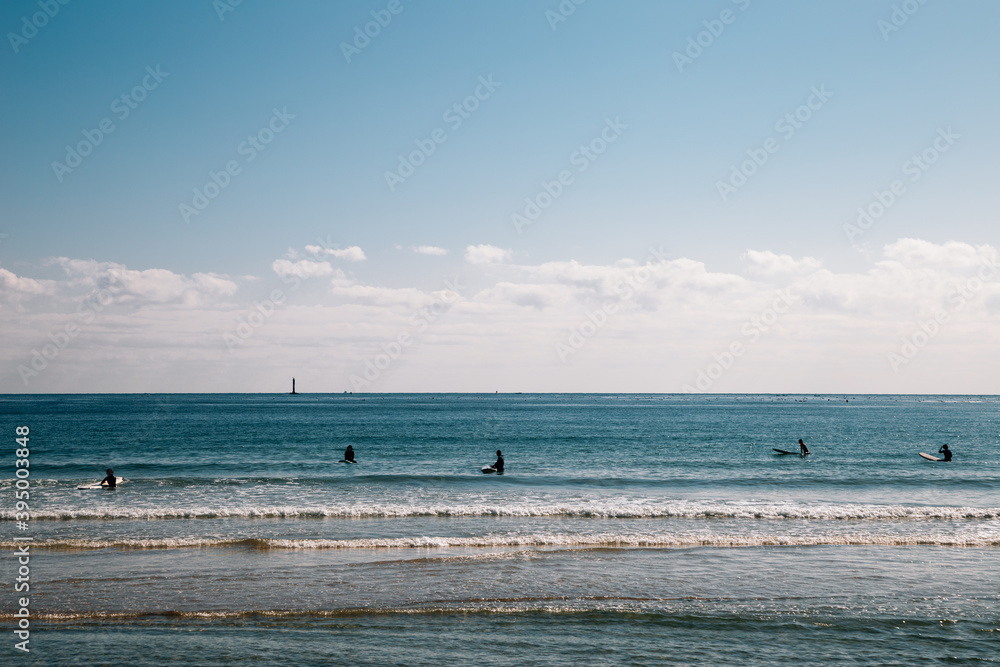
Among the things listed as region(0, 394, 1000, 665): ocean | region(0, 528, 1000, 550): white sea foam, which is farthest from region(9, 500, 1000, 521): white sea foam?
region(0, 528, 1000, 550): white sea foam

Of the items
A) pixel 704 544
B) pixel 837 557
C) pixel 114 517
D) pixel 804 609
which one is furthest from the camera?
pixel 114 517

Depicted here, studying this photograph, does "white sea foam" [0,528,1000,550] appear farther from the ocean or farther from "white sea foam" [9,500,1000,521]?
"white sea foam" [9,500,1000,521]

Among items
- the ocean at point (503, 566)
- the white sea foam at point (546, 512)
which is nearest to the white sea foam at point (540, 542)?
the ocean at point (503, 566)

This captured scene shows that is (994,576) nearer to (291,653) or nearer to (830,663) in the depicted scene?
(830,663)

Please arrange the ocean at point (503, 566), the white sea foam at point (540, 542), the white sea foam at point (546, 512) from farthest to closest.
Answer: the white sea foam at point (546, 512), the white sea foam at point (540, 542), the ocean at point (503, 566)

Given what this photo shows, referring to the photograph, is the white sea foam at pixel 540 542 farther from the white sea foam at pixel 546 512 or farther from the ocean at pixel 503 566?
the white sea foam at pixel 546 512

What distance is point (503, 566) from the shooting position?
17125 mm

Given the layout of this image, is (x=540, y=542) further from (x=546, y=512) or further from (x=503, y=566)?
(x=546, y=512)

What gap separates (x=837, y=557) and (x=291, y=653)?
48.4 ft

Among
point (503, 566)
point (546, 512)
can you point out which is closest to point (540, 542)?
point (503, 566)

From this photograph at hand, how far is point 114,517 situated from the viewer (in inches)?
969

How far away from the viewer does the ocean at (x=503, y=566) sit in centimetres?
1153

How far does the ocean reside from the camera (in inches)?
454

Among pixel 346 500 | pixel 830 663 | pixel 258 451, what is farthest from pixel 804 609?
pixel 258 451
